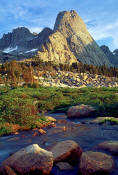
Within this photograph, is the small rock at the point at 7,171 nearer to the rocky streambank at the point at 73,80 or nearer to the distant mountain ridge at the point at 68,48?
the rocky streambank at the point at 73,80

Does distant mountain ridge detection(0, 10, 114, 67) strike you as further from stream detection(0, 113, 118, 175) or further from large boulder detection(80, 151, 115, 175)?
large boulder detection(80, 151, 115, 175)

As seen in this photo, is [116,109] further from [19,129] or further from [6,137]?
[6,137]

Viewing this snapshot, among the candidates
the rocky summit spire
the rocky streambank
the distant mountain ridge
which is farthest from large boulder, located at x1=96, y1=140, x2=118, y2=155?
the rocky summit spire

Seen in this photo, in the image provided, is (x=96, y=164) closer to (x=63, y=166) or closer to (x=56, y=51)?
(x=63, y=166)

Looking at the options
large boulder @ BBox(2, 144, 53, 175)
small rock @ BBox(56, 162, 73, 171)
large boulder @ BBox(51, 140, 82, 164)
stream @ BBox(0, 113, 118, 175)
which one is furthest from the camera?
stream @ BBox(0, 113, 118, 175)

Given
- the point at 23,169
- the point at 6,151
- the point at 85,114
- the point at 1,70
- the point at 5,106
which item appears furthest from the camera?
the point at 1,70

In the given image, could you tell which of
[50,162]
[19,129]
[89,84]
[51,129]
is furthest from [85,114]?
[89,84]
